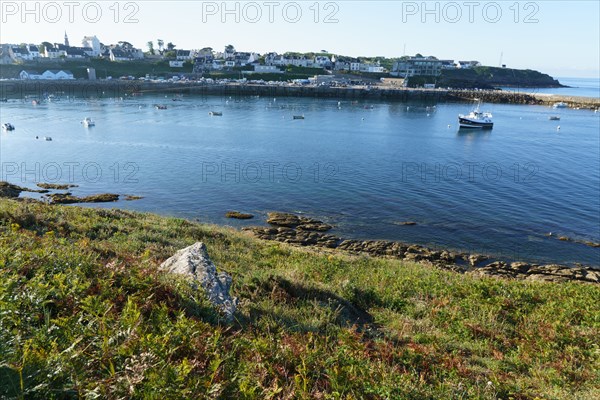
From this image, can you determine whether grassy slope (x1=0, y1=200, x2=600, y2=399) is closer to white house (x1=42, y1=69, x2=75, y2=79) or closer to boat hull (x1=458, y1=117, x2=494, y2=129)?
boat hull (x1=458, y1=117, x2=494, y2=129)

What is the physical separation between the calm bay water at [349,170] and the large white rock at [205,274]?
20050mm

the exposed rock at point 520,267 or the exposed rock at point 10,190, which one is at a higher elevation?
the exposed rock at point 10,190

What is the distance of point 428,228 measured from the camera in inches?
1182

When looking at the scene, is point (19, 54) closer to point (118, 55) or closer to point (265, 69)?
point (118, 55)

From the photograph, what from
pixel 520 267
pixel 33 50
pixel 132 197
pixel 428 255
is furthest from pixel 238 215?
pixel 33 50

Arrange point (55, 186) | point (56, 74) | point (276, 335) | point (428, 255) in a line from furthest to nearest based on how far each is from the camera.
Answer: point (56, 74) < point (55, 186) < point (428, 255) < point (276, 335)

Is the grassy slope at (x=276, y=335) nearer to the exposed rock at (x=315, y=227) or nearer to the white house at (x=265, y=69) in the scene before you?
the exposed rock at (x=315, y=227)

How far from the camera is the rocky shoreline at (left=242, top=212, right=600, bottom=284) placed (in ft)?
75.6

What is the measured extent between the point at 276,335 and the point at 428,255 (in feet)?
64.4

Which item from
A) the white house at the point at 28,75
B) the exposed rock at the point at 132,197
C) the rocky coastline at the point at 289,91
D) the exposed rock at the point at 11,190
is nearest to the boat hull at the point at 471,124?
the rocky coastline at the point at 289,91

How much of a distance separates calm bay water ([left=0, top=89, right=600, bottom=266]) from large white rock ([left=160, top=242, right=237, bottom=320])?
20.0 metres

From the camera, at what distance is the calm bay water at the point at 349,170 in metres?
31.2

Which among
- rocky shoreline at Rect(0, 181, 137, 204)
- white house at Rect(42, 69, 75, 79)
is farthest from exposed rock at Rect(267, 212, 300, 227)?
white house at Rect(42, 69, 75, 79)

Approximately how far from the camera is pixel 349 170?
155ft
